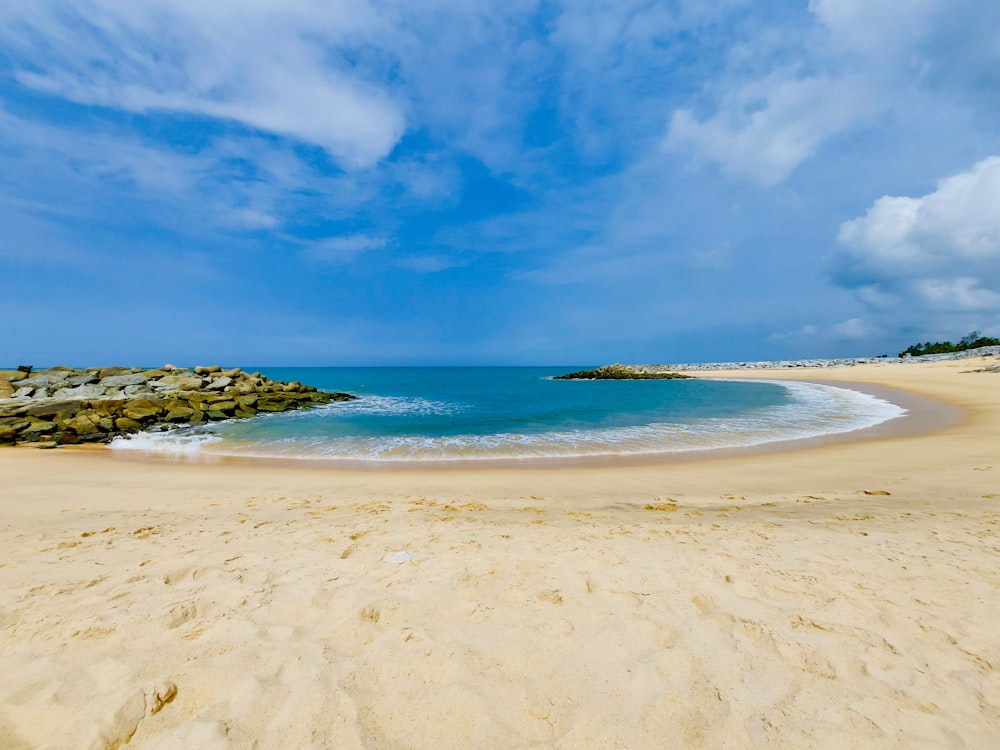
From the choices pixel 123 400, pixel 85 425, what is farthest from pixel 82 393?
pixel 85 425

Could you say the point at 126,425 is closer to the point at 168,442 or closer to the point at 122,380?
the point at 168,442

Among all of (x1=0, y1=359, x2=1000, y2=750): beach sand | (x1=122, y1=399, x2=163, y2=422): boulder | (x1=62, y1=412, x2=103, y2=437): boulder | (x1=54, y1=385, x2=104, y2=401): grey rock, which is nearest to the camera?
(x1=0, y1=359, x2=1000, y2=750): beach sand

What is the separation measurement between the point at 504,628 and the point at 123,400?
2754cm

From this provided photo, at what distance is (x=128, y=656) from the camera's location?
287 centimetres

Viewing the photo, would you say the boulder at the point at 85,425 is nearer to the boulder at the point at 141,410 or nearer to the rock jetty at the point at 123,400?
the rock jetty at the point at 123,400

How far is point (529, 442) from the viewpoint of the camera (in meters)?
14.0

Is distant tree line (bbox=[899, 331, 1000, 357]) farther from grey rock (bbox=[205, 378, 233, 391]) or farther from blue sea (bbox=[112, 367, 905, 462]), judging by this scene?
grey rock (bbox=[205, 378, 233, 391])

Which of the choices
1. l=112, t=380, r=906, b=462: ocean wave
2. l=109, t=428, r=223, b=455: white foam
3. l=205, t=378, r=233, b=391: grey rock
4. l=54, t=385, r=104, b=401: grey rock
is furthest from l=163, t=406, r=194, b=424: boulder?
l=205, t=378, r=233, b=391: grey rock

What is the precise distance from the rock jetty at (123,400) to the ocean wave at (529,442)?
242 cm

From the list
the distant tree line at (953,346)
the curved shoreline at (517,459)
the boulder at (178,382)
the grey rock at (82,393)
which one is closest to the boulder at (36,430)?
the curved shoreline at (517,459)

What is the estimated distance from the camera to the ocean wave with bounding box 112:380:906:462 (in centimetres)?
1243

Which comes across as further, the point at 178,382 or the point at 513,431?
the point at 178,382

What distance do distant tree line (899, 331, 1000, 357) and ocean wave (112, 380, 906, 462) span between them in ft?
277

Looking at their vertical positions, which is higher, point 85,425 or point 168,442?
point 85,425
